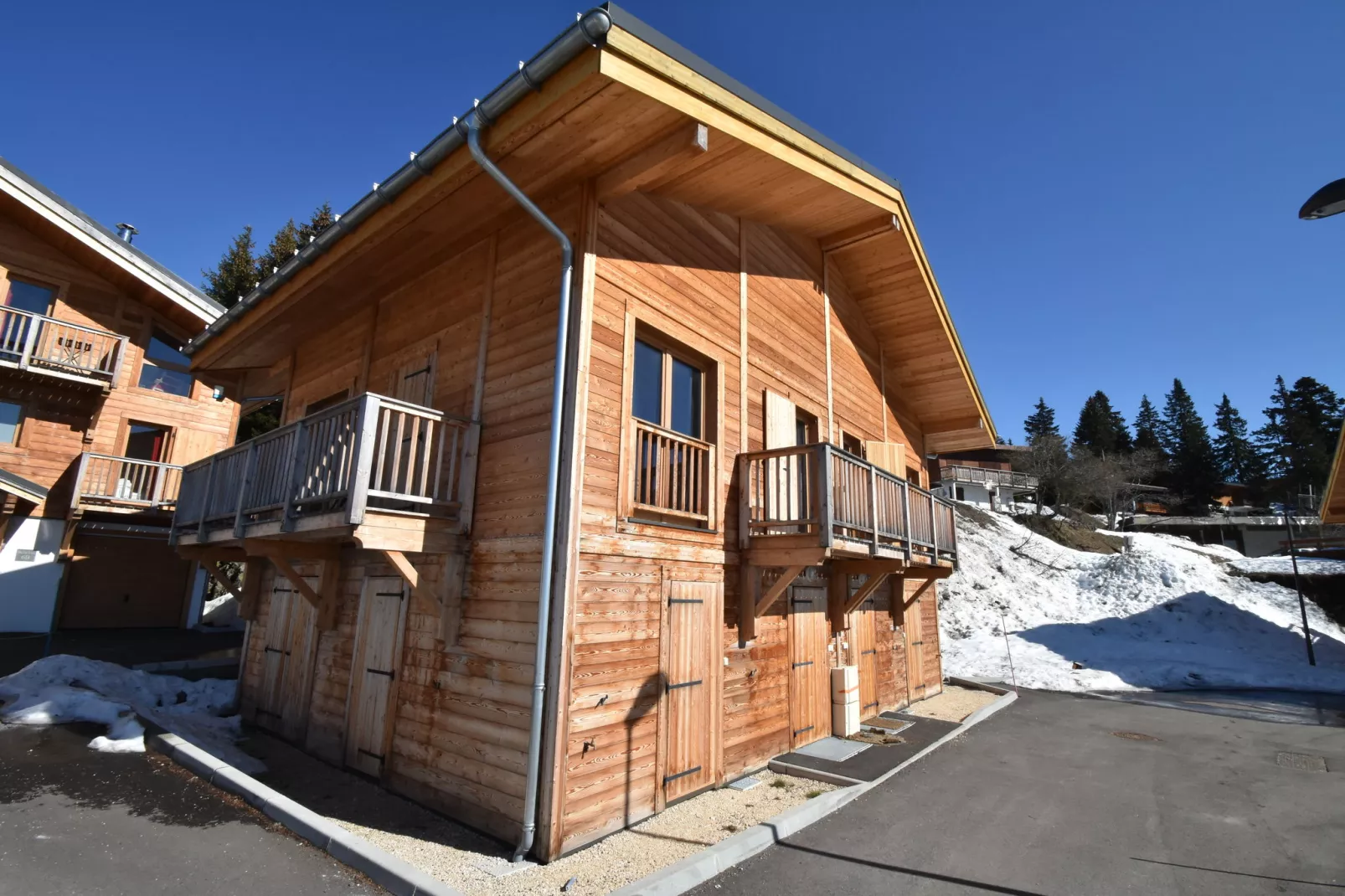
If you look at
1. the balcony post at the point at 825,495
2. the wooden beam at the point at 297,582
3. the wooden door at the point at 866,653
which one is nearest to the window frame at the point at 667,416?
Answer: the balcony post at the point at 825,495

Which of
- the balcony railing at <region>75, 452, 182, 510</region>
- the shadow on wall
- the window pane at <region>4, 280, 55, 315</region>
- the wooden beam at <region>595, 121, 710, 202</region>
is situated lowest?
the shadow on wall

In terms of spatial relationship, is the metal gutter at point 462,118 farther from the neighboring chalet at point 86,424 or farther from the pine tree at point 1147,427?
the pine tree at point 1147,427

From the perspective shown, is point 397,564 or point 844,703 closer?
point 397,564

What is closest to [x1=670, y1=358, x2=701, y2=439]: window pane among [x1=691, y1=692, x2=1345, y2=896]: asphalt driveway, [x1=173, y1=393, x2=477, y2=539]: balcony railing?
[x1=173, y1=393, x2=477, y2=539]: balcony railing

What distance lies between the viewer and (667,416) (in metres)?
8.06

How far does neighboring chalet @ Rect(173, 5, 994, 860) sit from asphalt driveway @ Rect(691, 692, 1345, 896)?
1865 mm

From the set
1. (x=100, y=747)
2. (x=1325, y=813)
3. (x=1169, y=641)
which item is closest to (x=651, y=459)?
(x=100, y=747)

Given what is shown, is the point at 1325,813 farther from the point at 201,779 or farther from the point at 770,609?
the point at 201,779

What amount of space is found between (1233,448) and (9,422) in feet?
280

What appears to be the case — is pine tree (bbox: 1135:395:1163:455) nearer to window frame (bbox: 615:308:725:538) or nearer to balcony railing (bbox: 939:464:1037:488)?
balcony railing (bbox: 939:464:1037:488)

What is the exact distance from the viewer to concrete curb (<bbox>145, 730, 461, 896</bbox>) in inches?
194

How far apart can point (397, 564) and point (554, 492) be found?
1.74m

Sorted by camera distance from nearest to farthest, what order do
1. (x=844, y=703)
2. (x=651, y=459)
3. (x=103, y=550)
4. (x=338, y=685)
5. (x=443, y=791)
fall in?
(x=443, y=791) → (x=651, y=459) → (x=338, y=685) → (x=844, y=703) → (x=103, y=550)

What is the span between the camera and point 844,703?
403 inches
